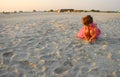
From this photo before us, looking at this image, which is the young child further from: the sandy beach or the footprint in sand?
the footprint in sand

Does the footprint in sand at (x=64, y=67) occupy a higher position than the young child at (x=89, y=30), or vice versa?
the young child at (x=89, y=30)

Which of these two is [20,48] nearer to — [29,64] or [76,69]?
[29,64]

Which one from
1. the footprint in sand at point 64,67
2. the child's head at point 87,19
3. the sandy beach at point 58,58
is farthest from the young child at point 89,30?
the footprint in sand at point 64,67

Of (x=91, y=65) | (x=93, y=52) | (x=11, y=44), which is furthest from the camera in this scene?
(x=11, y=44)

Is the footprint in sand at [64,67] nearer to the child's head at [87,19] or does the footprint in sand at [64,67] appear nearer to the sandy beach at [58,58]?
the sandy beach at [58,58]

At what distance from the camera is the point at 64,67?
475cm

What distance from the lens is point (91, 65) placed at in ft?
15.9

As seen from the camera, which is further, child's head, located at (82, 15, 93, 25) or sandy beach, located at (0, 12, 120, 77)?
child's head, located at (82, 15, 93, 25)

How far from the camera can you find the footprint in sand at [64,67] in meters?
4.56

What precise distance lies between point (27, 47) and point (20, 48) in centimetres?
22

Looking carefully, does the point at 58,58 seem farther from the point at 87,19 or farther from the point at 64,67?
the point at 87,19

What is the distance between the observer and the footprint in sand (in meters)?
4.56

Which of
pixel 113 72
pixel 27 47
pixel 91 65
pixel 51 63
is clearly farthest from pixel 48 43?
pixel 113 72

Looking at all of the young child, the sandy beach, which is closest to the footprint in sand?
the sandy beach
